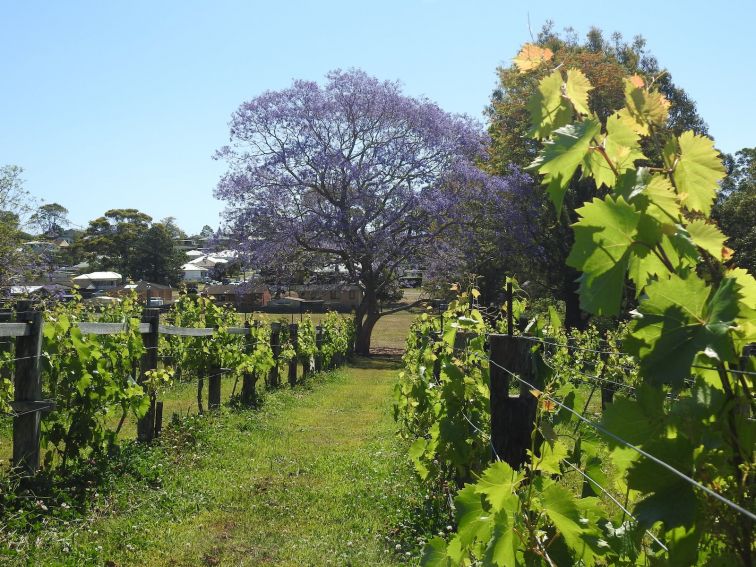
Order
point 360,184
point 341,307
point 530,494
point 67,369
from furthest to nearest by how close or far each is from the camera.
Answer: point 341,307 → point 360,184 → point 67,369 → point 530,494

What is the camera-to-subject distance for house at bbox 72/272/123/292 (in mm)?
65062

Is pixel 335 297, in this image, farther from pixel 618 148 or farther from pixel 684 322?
pixel 684 322

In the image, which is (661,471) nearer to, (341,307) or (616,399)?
(616,399)

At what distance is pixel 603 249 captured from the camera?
1512 millimetres

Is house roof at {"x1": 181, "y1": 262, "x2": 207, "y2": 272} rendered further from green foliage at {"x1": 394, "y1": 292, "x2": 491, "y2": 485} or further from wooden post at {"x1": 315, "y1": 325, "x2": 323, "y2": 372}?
green foliage at {"x1": 394, "y1": 292, "x2": 491, "y2": 485}

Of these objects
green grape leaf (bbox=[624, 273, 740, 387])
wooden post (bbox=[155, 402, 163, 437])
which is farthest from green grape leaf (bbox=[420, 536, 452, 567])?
wooden post (bbox=[155, 402, 163, 437])

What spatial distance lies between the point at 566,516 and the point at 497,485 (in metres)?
0.24

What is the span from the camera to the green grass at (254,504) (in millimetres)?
5184

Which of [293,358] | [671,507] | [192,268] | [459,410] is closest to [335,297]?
[192,268]

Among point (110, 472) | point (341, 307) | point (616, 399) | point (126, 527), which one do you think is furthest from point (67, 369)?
point (341, 307)

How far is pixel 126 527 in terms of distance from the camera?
5.59 m

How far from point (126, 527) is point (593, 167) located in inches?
196

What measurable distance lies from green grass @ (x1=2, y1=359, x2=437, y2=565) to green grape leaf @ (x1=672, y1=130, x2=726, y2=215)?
3906 mm

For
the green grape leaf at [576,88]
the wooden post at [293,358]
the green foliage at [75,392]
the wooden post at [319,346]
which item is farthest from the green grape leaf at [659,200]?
the wooden post at [319,346]
